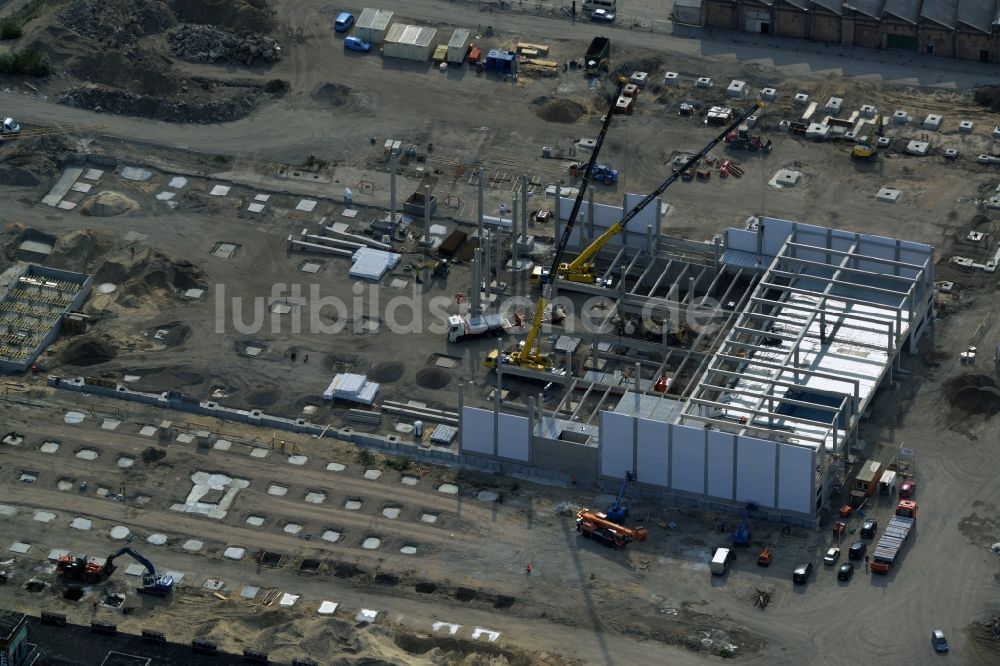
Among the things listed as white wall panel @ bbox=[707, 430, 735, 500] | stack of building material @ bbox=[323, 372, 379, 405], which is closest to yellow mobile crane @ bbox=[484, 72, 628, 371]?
stack of building material @ bbox=[323, 372, 379, 405]

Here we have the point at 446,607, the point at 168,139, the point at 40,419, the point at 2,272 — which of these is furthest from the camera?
the point at 168,139

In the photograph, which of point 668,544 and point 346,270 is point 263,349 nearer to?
point 346,270

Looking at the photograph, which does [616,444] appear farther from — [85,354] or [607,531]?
[85,354]

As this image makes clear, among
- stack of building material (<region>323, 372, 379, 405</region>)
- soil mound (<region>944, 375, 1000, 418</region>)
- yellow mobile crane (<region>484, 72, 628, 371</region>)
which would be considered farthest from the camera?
yellow mobile crane (<region>484, 72, 628, 371</region>)

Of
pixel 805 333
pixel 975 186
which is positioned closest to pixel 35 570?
pixel 805 333

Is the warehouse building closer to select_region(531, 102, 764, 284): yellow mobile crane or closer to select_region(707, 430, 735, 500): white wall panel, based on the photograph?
select_region(707, 430, 735, 500): white wall panel

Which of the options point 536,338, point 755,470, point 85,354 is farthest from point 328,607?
point 85,354

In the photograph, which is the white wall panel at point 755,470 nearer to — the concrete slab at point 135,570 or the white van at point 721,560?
the white van at point 721,560
